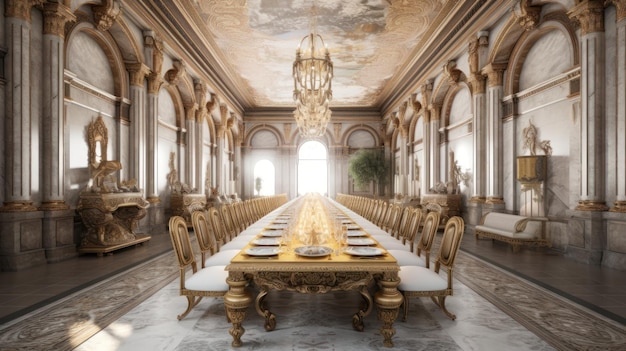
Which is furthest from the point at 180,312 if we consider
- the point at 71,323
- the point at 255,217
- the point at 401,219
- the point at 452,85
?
the point at 452,85

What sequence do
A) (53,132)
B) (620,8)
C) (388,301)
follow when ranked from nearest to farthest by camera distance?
1. (388,301)
2. (620,8)
3. (53,132)

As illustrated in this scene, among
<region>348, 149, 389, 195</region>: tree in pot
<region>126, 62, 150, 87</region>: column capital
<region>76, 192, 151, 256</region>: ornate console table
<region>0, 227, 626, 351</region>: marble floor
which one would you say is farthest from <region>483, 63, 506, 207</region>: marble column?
<region>348, 149, 389, 195</region>: tree in pot

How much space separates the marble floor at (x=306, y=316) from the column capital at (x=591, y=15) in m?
3.42

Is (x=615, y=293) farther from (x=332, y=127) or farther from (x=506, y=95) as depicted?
(x=332, y=127)

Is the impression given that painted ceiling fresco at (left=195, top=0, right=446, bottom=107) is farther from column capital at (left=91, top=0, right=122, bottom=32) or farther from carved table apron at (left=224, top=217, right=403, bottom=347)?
carved table apron at (left=224, top=217, right=403, bottom=347)

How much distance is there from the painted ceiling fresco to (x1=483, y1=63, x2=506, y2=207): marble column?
197 cm

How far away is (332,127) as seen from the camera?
18547mm

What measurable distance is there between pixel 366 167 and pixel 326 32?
870 centimetres

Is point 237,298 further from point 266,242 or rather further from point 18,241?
point 18,241

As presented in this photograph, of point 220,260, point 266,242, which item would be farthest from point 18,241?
point 266,242

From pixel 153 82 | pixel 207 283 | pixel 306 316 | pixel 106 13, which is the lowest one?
pixel 306 316

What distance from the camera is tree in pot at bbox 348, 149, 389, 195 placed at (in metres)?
16.9

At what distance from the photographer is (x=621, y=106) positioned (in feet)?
15.5

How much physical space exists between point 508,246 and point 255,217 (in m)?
5.00
